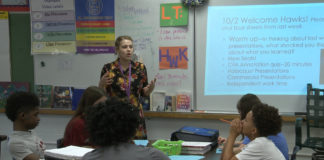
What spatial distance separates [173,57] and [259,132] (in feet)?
6.72

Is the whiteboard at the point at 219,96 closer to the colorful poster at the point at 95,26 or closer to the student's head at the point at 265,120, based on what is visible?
the colorful poster at the point at 95,26

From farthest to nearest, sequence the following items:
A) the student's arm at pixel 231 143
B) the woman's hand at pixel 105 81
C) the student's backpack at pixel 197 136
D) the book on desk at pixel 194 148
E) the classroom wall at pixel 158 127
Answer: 1. the classroom wall at pixel 158 127
2. the woman's hand at pixel 105 81
3. the student's backpack at pixel 197 136
4. the book on desk at pixel 194 148
5. the student's arm at pixel 231 143

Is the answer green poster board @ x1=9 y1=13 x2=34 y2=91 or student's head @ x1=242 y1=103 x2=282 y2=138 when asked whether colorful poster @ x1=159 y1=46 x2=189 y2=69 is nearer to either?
green poster board @ x1=9 y1=13 x2=34 y2=91

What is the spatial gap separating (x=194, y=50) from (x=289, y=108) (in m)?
1.18

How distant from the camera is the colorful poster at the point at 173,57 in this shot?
4102mm

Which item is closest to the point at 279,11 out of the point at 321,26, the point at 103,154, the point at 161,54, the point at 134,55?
the point at 321,26

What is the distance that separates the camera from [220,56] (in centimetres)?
Answer: 405

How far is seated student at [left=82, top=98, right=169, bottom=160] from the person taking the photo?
147 centimetres

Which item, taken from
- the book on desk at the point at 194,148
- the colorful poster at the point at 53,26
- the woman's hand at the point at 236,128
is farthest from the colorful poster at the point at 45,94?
the woman's hand at the point at 236,128

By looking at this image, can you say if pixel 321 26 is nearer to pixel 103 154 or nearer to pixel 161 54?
pixel 161 54

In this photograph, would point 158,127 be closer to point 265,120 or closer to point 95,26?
point 95,26

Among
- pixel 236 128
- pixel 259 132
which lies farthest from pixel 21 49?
pixel 259 132

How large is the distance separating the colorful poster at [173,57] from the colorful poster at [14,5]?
1.78 metres

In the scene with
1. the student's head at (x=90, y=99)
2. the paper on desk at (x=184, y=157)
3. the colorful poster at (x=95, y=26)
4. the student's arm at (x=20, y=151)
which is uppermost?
the colorful poster at (x=95, y=26)
